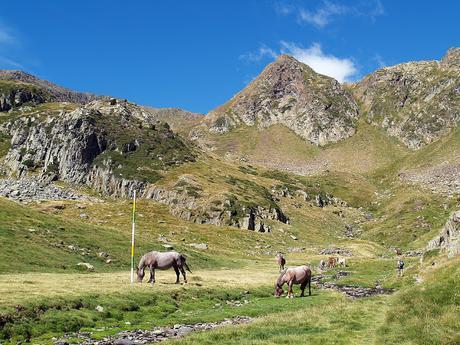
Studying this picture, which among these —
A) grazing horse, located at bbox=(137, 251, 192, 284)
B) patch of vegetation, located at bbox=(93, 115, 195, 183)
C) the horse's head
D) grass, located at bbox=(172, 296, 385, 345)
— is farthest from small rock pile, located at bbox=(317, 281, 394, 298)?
patch of vegetation, located at bbox=(93, 115, 195, 183)

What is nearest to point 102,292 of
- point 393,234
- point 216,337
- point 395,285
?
point 216,337

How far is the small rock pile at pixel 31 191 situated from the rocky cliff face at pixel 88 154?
370 inches

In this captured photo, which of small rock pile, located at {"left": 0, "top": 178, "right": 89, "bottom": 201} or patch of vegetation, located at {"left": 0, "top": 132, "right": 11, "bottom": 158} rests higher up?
patch of vegetation, located at {"left": 0, "top": 132, "right": 11, "bottom": 158}

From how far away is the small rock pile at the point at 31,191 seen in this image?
457 ft

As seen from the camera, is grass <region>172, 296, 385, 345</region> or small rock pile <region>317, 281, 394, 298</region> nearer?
grass <region>172, 296, 385, 345</region>

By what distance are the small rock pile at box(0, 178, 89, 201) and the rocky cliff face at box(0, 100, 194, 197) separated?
9410mm

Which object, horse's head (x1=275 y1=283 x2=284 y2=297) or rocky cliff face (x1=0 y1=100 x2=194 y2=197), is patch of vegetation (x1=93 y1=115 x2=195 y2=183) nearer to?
rocky cliff face (x1=0 y1=100 x2=194 y2=197)

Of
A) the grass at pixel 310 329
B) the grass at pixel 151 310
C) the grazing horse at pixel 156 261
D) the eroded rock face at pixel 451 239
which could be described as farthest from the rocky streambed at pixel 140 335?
the eroded rock face at pixel 451 239

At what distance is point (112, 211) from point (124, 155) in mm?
56241

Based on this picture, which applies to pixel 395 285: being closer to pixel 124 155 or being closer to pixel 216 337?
pixel 216 337

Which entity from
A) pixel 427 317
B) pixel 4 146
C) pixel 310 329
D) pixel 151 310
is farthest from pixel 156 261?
pixel 4 146

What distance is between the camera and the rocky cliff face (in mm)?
167625

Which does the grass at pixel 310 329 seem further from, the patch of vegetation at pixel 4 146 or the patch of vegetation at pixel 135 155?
the patch of vegetation at pixel 4 146

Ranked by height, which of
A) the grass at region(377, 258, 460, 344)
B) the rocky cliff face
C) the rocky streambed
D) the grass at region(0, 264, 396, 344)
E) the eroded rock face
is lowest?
the rocky streambed
